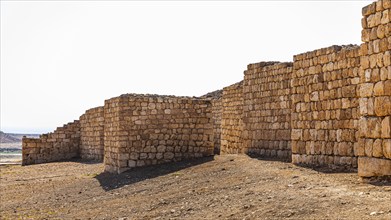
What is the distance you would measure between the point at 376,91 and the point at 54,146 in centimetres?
2116

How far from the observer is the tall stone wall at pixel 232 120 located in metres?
19.6

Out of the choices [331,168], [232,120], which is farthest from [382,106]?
[232,120]

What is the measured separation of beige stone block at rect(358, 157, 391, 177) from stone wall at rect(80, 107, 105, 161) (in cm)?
1645

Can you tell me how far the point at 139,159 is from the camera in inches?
672

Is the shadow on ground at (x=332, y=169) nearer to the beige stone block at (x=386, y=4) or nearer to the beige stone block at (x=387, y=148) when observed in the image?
the beige stone block at (x=387, y=148)

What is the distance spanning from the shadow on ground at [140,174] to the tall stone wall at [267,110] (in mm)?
1722

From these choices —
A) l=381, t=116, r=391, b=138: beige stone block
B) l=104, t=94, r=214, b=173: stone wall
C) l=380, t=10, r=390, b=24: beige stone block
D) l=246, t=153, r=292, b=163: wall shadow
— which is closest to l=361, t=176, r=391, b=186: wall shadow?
l=381, t=116, r=391, b=138: beige stone block

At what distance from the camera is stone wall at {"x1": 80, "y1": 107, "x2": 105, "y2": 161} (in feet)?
83.2

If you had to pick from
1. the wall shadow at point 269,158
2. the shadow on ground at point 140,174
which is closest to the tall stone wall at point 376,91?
the wall shadow at point 269,158

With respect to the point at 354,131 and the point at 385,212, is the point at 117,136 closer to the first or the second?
the point at 354,131

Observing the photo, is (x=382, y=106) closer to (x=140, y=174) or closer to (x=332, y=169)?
(x=332, y=169)

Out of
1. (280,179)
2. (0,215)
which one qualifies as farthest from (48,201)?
(280,179)

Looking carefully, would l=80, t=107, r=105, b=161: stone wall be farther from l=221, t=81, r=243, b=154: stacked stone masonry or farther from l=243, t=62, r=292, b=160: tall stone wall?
l=243, t=62, r=292, b=160: tall stone wall

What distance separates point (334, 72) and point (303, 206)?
5.60 m
